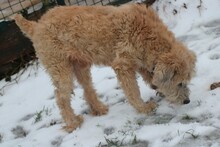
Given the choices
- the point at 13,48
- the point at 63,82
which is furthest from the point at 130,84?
the point at 13,48

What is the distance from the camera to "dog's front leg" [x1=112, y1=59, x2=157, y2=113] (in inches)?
213

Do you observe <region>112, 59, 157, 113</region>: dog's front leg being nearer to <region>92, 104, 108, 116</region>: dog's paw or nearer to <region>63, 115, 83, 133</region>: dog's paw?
<region>92, 104, 108, 116</region>: dog's paw

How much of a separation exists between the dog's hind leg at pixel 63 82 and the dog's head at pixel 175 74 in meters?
1.01

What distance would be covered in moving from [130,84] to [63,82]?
794 millimetres

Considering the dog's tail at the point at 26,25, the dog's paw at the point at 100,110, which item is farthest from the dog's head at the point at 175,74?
the dog's tail at the point at 26,25

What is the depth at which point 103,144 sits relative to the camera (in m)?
5.20

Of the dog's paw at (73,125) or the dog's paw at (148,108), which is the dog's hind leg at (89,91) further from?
the dog's paw at (148,108)

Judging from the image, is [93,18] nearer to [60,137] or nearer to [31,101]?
[60,137]

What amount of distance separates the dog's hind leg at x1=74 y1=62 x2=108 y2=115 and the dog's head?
81cm

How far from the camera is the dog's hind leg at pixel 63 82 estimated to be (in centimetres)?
559

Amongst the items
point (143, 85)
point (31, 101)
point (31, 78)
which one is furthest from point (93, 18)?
point (31, 78)

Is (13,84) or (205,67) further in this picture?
(13,84)

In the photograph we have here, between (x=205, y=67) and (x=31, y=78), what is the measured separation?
9.45 feet

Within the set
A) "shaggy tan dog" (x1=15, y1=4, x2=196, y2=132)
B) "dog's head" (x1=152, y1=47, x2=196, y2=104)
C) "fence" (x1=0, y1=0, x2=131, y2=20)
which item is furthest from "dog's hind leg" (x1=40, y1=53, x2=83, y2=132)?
"fence" (x1=0, y1=0, x2=131, y2=20)
